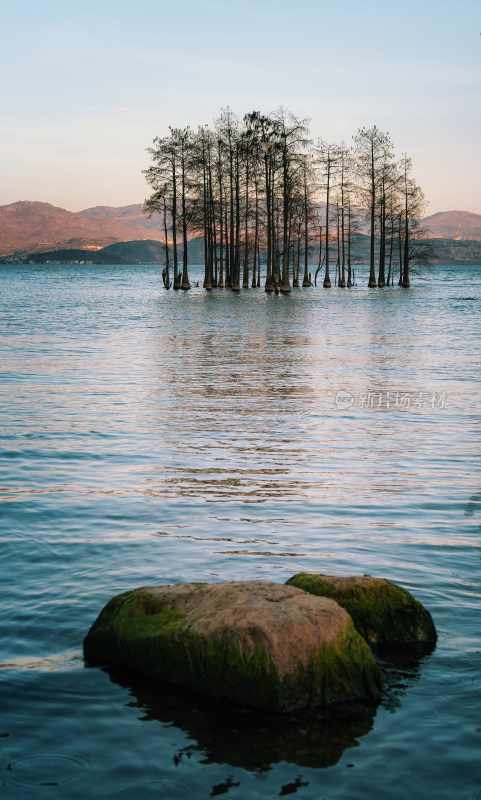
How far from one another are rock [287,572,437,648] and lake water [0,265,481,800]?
0.76 feet

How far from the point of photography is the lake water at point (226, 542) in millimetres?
5242

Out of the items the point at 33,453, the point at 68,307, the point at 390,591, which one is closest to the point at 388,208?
the point at 68,307

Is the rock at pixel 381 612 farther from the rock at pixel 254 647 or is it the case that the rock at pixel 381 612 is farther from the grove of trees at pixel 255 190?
the grove of trees at pixel 255 190

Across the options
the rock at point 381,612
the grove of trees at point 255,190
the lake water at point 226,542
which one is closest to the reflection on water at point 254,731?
the lake water at point 226,542

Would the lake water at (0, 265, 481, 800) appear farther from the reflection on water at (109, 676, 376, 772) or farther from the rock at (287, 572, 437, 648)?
the rock at (287, 572, 437, 648)

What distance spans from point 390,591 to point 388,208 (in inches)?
3569

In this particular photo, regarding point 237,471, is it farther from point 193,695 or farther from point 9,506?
point 193,695

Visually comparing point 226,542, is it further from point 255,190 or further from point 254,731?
point 255,190

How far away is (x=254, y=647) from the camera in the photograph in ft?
18.7

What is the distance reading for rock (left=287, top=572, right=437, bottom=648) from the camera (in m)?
6.80

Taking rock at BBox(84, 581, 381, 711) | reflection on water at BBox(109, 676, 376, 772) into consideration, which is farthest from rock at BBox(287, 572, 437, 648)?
reflection on water at BBox(109, 676, 376, 772)

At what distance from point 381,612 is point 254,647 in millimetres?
1441

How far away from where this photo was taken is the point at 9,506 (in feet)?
35.3

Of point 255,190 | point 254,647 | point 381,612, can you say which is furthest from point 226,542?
point 255,190
